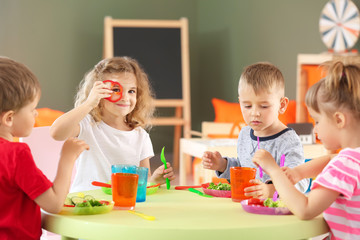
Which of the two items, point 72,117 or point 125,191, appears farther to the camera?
point 72,117

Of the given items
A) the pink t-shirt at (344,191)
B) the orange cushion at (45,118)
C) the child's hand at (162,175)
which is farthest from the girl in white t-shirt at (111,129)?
the orange cushion at (45,118)

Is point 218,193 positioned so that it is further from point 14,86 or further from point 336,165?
point 14,86

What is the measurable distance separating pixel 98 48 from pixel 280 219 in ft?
18.3

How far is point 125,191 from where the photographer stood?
1.33m

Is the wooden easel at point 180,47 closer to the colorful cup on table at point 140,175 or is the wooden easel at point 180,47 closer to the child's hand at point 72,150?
the colorful cup on table at point 140,175

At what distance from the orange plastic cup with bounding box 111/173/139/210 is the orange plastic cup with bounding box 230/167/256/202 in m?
0.28

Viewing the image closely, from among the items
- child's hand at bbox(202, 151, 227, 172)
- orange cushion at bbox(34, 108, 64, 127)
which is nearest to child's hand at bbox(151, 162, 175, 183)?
child's hand at bbox(202, 151, 227, 172)

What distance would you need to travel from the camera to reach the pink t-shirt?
1.21 metres

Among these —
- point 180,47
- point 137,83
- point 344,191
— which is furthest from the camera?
point 180,47

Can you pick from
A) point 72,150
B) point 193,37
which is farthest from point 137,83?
point 193,37

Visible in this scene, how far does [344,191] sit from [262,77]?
702mm

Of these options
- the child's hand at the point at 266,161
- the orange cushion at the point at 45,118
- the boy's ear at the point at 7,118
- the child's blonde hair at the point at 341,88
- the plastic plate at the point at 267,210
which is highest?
the child's blonde hair at the point at 341,88

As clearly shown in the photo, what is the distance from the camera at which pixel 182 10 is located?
22.8 ft

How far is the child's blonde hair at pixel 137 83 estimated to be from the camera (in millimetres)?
2088
